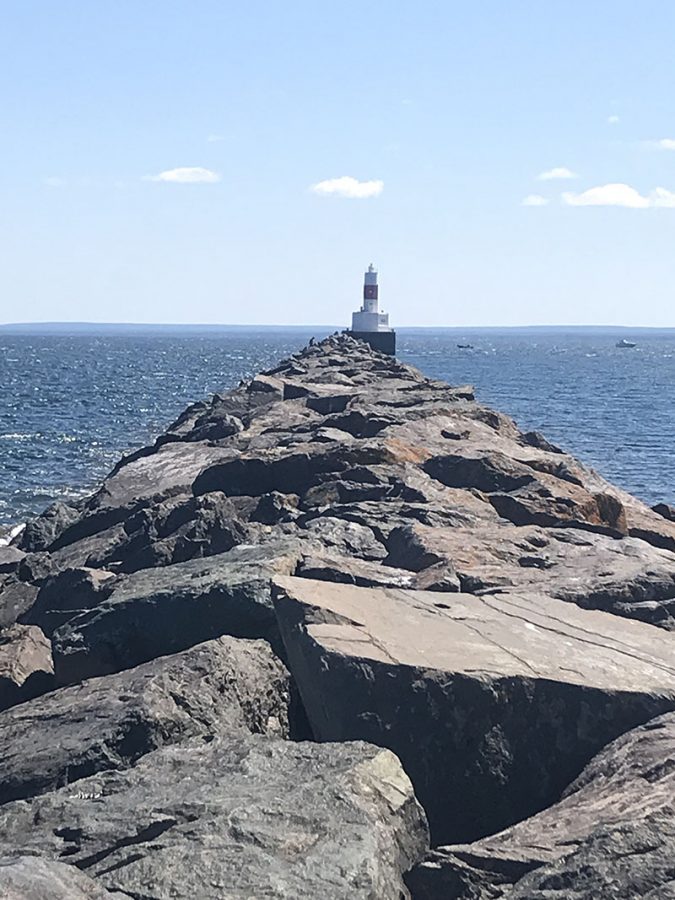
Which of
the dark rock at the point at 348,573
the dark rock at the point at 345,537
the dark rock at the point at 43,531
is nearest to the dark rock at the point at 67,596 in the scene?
the dark rock at the point at 345,537

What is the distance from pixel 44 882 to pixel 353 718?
6.50 ft

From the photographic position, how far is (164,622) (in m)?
6.99

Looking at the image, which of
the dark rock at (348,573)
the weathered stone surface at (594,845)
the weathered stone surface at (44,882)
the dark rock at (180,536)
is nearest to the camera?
the weathered stone surface at (44,882)

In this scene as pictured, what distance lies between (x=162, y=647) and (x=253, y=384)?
760 inches

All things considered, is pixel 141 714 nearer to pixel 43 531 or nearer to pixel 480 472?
pixel 480 472

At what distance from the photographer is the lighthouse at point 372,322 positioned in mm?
62812

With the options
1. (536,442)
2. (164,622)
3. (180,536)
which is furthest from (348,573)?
(536,442)

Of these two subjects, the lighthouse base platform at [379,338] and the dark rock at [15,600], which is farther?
the lighthouse base platform at [379,338]

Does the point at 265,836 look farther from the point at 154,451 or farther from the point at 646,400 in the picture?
the point at 646,400

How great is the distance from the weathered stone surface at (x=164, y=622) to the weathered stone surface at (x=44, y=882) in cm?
288

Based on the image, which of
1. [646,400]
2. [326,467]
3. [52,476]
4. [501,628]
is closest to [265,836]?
[501,628]

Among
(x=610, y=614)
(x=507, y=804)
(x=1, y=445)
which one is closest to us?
(x=507, y=804)

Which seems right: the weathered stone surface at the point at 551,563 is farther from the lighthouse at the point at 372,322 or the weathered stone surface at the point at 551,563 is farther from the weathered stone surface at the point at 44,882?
the lighthouse at the point at 372,322

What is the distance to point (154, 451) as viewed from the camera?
20906 mm
